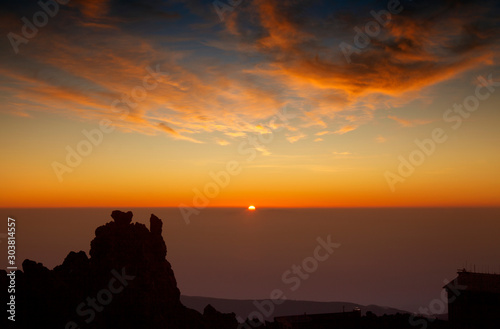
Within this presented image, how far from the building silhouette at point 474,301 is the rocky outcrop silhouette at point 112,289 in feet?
96.1

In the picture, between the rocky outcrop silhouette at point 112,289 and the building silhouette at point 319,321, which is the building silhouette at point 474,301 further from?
the rocky outcrop silhouette at point 112,289

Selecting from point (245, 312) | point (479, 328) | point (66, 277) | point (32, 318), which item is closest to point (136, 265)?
point (66, 277)

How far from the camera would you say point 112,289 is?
50094 mm

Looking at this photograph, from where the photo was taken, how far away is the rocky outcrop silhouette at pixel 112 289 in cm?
4650

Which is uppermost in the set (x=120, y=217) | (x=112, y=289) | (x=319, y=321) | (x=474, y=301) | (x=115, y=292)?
(x=120, y=217)

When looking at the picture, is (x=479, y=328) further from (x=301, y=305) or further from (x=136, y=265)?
(x=301, y=305)

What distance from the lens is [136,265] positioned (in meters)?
53.0

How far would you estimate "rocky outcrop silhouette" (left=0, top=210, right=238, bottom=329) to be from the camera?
46.5 m

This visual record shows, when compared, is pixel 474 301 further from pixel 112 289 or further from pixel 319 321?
pixel 112 289

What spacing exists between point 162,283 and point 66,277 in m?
12.5

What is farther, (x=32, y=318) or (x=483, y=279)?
(x=483, y=279)

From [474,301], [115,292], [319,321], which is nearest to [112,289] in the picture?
[115,292]

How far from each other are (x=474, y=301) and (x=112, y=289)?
4523 centimetres

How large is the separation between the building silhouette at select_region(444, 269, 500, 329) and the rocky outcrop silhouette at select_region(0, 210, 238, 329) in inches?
1153
